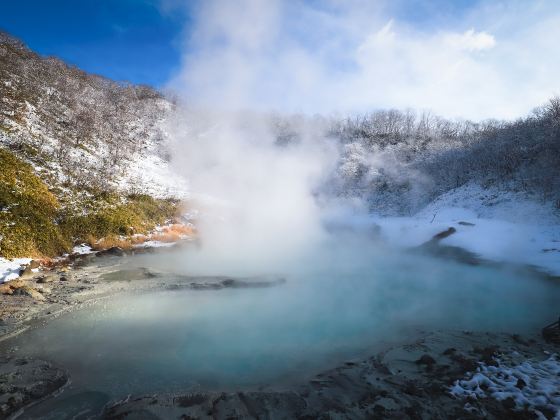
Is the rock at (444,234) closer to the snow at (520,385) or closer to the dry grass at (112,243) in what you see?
the snow at (520,385)

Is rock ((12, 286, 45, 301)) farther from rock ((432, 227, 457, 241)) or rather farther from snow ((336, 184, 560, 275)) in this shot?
rock ((432, 227, 457, 241))

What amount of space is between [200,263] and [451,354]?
9689 millimetres

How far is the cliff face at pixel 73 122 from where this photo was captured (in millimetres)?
20859

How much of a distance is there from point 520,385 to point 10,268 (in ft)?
43.6

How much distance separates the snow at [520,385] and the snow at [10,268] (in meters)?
11.7

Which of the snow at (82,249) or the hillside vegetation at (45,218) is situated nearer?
the hillside vegetation at (45,218)

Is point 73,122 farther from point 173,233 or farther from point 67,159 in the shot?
point 173,233

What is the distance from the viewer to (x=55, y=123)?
27.7m

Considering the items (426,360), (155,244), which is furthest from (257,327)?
(155,244)

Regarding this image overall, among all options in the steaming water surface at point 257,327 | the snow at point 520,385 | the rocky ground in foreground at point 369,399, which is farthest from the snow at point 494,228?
the rocky ground in foreground at point 369,399

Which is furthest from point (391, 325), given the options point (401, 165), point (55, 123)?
point (401, 165)

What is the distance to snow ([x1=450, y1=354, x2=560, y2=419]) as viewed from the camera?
4.42 metres

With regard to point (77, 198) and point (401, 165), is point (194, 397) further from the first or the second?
point (401, 165)

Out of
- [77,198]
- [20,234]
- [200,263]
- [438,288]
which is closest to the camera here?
[438,288]
